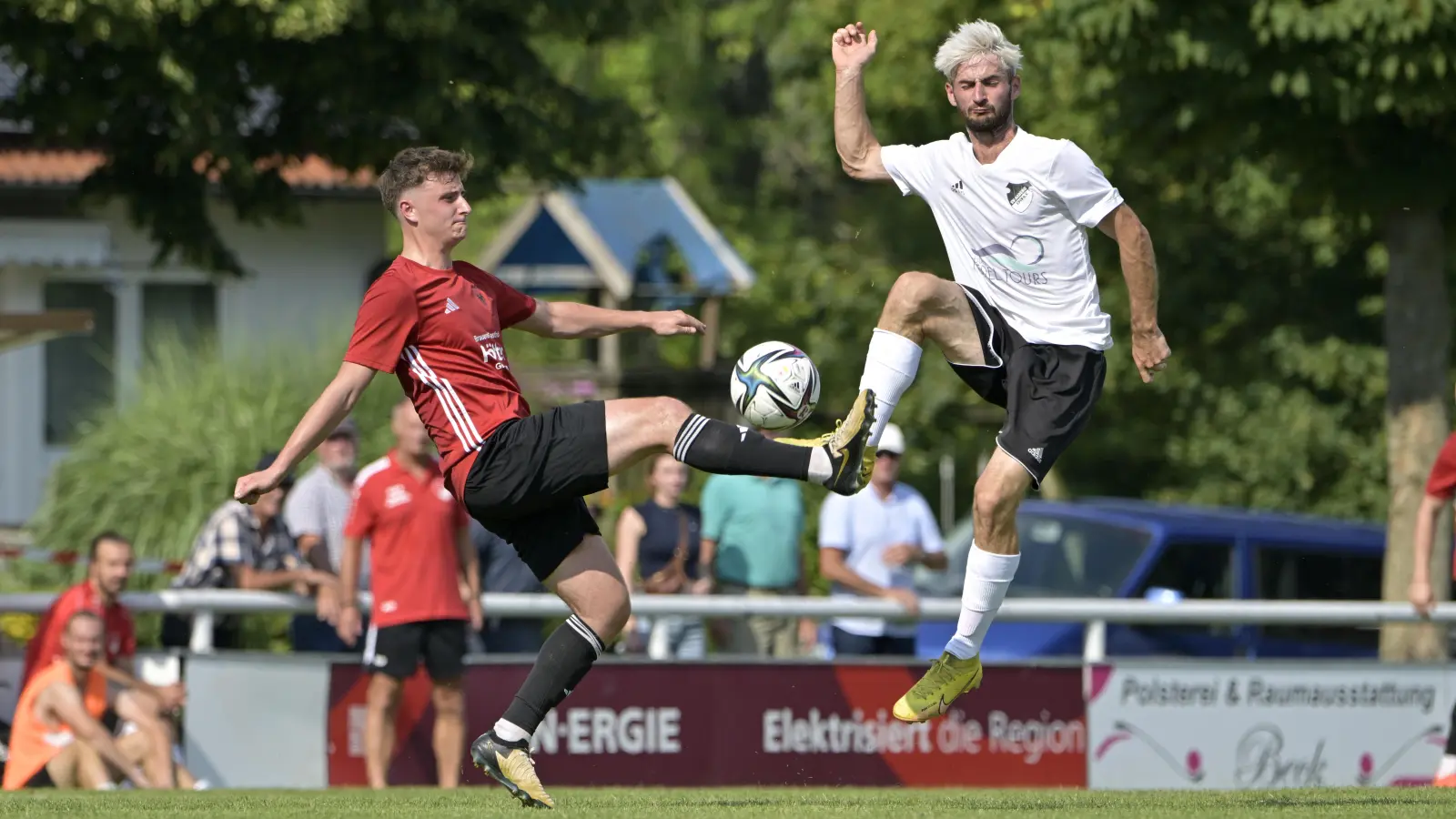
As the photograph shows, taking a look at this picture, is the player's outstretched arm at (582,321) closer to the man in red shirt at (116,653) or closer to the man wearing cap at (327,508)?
the man in red shirt at (116,653)

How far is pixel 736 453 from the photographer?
7.11 metres

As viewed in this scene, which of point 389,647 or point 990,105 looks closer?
point 990,105

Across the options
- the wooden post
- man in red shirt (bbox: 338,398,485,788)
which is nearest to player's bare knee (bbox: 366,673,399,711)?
man in red shirt (bbox: 338,398,485,788)

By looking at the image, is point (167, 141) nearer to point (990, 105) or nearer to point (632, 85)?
point (990, 105)

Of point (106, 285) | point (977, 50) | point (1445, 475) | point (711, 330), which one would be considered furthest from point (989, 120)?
point (106, 285)

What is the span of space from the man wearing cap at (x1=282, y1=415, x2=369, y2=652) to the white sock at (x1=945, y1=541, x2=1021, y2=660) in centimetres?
502

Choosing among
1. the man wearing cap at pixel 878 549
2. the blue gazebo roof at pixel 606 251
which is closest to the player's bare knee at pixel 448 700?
the man wearing cap at pixel 878 549

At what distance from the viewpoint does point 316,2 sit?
43.6ft

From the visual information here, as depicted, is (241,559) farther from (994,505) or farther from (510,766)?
(994,505)

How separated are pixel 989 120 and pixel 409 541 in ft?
15.3

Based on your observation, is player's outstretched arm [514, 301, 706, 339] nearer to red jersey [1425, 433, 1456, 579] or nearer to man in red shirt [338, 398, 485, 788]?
man in red shirt [338, 398, 485, 788]

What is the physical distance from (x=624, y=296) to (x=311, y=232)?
4.33 meters

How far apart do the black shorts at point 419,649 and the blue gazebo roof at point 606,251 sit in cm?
1118

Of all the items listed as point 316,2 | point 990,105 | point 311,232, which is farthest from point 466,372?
point 311,232
